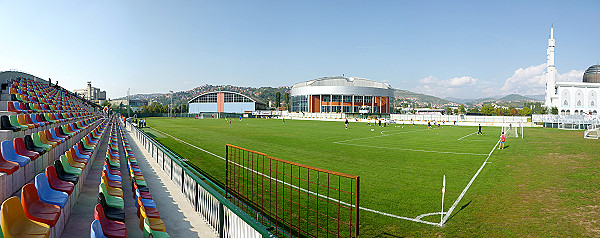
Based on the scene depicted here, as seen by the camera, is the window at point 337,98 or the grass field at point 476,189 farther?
the window at point 337,98

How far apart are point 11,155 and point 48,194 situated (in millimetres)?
2280

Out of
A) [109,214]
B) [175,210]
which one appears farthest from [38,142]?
[109,214]

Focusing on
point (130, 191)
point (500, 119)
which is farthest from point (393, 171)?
point (500, 119)

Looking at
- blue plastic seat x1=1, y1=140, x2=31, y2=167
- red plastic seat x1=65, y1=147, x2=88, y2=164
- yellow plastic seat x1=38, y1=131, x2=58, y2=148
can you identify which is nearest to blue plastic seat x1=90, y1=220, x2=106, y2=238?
blue plastic seat x1=1, y1=140, x2=31, y2=167

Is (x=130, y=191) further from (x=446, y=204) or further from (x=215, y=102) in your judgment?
(x=215, y=102)

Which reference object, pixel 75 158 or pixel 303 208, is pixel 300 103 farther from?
pixel 75 158

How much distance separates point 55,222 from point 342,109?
108 m

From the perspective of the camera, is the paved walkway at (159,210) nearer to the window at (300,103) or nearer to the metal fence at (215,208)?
the metal fence at (215,208)

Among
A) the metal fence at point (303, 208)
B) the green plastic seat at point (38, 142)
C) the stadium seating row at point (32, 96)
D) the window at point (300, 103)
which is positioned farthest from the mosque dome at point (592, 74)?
the green plastic seat at point (38, 142)

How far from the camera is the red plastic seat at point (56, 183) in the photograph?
6.15 meters

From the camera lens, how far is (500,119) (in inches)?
2378

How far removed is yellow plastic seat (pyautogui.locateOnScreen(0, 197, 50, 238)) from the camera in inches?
152

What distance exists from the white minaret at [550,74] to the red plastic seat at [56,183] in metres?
160

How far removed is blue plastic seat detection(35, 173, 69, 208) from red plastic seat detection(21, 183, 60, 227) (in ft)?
0.57
